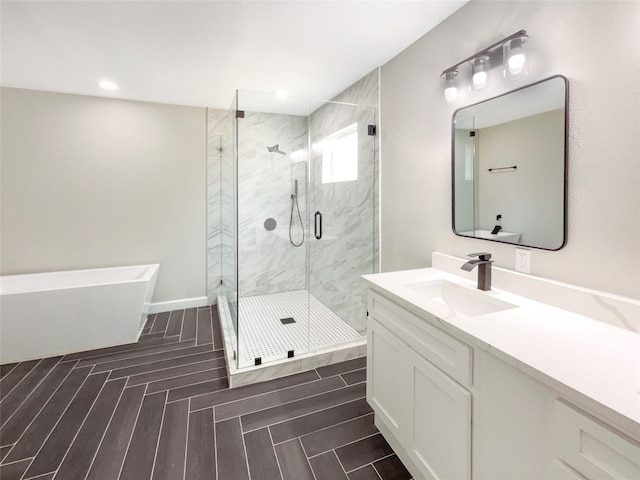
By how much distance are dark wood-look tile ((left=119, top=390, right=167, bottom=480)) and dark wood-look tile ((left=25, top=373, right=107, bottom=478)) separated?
34 cm

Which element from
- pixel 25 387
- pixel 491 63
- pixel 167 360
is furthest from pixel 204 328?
pixel 491 63

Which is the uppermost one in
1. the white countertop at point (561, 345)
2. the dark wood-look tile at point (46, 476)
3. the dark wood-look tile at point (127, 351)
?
the white countertop at point (561, 345)

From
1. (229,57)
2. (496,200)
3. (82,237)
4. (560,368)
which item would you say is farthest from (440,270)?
(82,237)

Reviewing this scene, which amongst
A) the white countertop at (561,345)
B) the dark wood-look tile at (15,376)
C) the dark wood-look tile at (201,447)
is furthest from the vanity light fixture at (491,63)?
the dark wood-look tile at (15,376)

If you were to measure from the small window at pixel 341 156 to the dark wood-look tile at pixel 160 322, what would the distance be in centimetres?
235

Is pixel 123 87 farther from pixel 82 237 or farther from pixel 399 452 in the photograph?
pixel 399 452

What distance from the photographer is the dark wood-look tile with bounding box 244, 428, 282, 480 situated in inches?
61.1

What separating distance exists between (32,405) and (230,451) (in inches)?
59.0

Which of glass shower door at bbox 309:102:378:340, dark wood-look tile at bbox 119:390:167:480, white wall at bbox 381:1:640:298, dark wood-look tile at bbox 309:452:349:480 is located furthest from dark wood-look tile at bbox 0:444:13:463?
white wall at bbox 381:1:640:298

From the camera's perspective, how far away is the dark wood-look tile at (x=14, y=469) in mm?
1532

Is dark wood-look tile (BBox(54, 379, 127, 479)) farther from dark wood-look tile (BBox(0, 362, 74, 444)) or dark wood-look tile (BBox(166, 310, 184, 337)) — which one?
dark wood-look tile (BBox(166, 310, 184, 337))

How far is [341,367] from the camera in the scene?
2.55m

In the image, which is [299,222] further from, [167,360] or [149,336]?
[149,336]

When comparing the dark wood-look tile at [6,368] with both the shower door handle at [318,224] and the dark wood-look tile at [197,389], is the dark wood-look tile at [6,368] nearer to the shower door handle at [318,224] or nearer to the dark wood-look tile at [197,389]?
the dark wood-look tile at [197,389]
